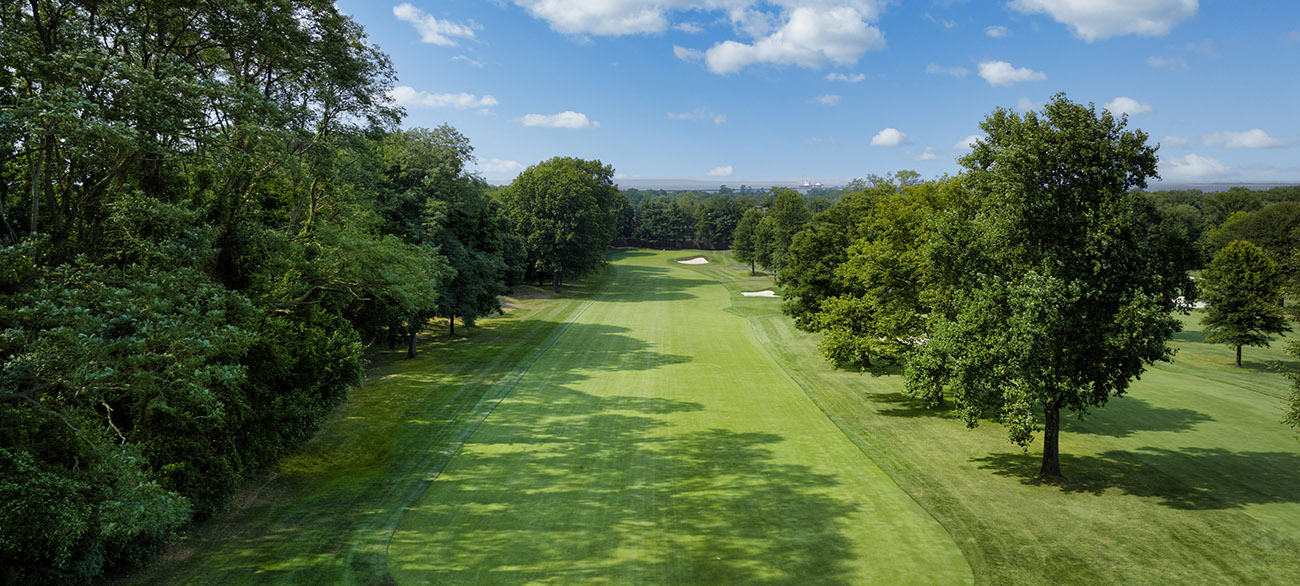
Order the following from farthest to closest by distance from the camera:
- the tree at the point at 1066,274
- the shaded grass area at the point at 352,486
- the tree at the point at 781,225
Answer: the tree at the point at 781,225, the tree at the point at 1066,274, the shaded grass area at the point at 352,486

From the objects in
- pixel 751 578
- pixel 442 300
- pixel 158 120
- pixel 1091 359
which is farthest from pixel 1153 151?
pixel 442 300

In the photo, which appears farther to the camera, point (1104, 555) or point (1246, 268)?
point (1246, 268)

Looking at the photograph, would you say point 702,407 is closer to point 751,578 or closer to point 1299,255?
point 751,578

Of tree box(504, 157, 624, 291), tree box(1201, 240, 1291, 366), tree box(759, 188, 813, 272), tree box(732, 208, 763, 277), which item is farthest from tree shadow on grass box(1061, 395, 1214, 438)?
tree box(732, 208, 763, 277)

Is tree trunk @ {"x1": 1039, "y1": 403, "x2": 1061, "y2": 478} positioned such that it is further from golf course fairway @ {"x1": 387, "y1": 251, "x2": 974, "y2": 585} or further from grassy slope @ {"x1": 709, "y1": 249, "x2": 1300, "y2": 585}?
golf course fairway @ {"x1": 387, "y1": 251, "x2": 974, "y2": 585}

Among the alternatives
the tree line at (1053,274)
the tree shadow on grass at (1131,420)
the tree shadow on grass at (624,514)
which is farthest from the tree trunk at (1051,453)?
the tree shadow on grass at (624,514)

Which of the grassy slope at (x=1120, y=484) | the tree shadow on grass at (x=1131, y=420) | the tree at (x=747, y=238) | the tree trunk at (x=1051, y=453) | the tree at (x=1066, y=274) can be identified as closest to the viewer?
the grassy slope at (x=1120, y=484)

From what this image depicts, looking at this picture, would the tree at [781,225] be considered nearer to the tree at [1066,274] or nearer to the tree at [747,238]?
the tree at [747,238]
